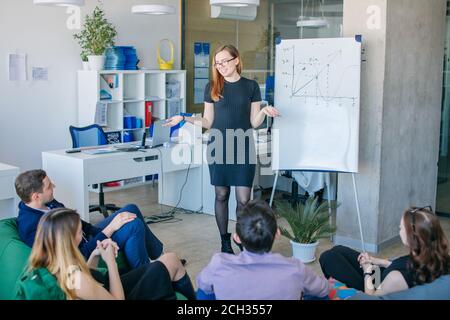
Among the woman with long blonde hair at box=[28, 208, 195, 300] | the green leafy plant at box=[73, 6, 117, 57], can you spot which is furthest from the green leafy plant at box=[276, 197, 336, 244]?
the green leafy plant at box=[73, 6, 117, 57]

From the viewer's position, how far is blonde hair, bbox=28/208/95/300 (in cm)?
239

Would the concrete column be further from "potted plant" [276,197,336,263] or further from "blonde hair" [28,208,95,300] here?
"blonde hair" [28,208,95,300]

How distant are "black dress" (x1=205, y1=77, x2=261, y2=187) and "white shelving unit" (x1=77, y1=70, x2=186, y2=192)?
298 centimetres

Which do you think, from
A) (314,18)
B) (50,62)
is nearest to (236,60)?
(314,18)

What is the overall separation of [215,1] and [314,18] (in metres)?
2.22

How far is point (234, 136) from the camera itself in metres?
4.41

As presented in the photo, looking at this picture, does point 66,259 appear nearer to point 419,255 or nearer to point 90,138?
point 419,255

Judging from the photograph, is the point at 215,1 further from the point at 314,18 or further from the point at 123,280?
the point at 123,280

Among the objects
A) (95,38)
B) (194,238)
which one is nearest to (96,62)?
(95,38)

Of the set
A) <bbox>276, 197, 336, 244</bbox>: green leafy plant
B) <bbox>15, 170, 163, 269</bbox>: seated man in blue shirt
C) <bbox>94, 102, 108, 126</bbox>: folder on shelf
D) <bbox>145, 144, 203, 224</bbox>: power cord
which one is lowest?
<bbox>145, 144, 203, 224</bbox>: power cord

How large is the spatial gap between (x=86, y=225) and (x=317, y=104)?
7.05ft

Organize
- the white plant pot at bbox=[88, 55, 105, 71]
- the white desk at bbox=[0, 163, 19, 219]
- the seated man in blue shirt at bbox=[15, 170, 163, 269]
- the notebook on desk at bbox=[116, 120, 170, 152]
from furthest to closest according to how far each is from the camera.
Answer: 1. the white plant pot at bbox=[88, 55, 105, 71]
2. the notebook on desk at bbox=[116, 120, 170, 152]
3. the white desk at bbox=[0, 163, 19, 219]
4. the seated man in blue shirt at bbox=[15, 170, 163, 269]

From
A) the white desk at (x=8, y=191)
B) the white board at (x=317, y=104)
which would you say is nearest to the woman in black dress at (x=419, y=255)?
the white board at (x=317, y=104)

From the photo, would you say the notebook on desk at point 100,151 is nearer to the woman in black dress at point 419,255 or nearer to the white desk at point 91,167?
the white desk at point 91,167
